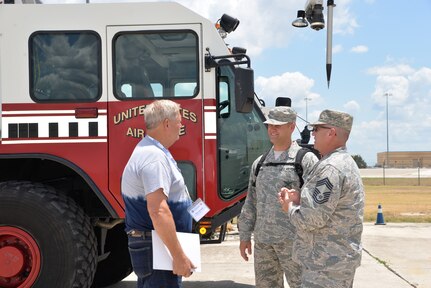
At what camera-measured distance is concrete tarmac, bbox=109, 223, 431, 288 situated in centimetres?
639

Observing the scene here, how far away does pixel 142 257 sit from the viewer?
2861 millimetres

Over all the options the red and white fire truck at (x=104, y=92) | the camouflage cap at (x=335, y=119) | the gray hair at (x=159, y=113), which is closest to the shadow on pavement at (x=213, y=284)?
the red and white fire truck at (x=104, y=92)

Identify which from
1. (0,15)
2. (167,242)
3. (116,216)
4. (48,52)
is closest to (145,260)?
(167,242)

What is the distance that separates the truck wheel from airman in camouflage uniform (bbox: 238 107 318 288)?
142 centimetres

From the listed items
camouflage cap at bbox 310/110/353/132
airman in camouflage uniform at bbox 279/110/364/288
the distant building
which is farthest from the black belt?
the distant building

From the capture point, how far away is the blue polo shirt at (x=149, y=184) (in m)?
2.68

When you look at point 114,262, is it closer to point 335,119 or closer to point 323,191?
point 323,191

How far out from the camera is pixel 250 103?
4.37 m

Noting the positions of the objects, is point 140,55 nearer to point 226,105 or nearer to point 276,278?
point 226,105

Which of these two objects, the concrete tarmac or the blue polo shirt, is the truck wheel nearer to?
the blue polo shirt

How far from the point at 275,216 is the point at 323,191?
1.00 m

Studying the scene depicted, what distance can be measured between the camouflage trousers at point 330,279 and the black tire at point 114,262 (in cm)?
315

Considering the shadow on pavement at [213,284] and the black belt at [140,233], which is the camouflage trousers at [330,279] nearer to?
Result: the black belt at [140,233]

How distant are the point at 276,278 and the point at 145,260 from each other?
1.40m
